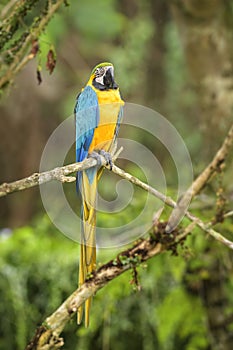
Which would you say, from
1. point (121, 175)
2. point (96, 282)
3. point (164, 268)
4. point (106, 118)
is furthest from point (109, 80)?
point (164, 268)

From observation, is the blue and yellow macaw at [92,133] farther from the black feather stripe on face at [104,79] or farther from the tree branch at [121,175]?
the tree branch at [121,175]

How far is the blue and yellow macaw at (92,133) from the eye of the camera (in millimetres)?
1680

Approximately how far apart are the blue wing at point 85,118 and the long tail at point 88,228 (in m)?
0.02

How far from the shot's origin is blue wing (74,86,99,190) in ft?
5.74

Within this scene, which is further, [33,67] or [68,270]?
[33,67]

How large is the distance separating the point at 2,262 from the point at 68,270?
295 mm

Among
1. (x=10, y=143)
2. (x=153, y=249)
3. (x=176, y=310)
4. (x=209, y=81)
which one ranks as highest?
(x=10, y=143)

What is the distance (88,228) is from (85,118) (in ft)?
1.05

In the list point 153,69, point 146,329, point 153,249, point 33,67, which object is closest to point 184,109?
point 153,69

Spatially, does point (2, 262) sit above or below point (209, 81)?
below

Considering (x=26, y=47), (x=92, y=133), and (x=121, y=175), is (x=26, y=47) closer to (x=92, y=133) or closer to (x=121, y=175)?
(x=92, y=133)

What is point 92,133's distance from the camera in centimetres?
184

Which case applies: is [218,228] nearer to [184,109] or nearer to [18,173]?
[184,109]

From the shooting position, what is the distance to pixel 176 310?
2.54m
